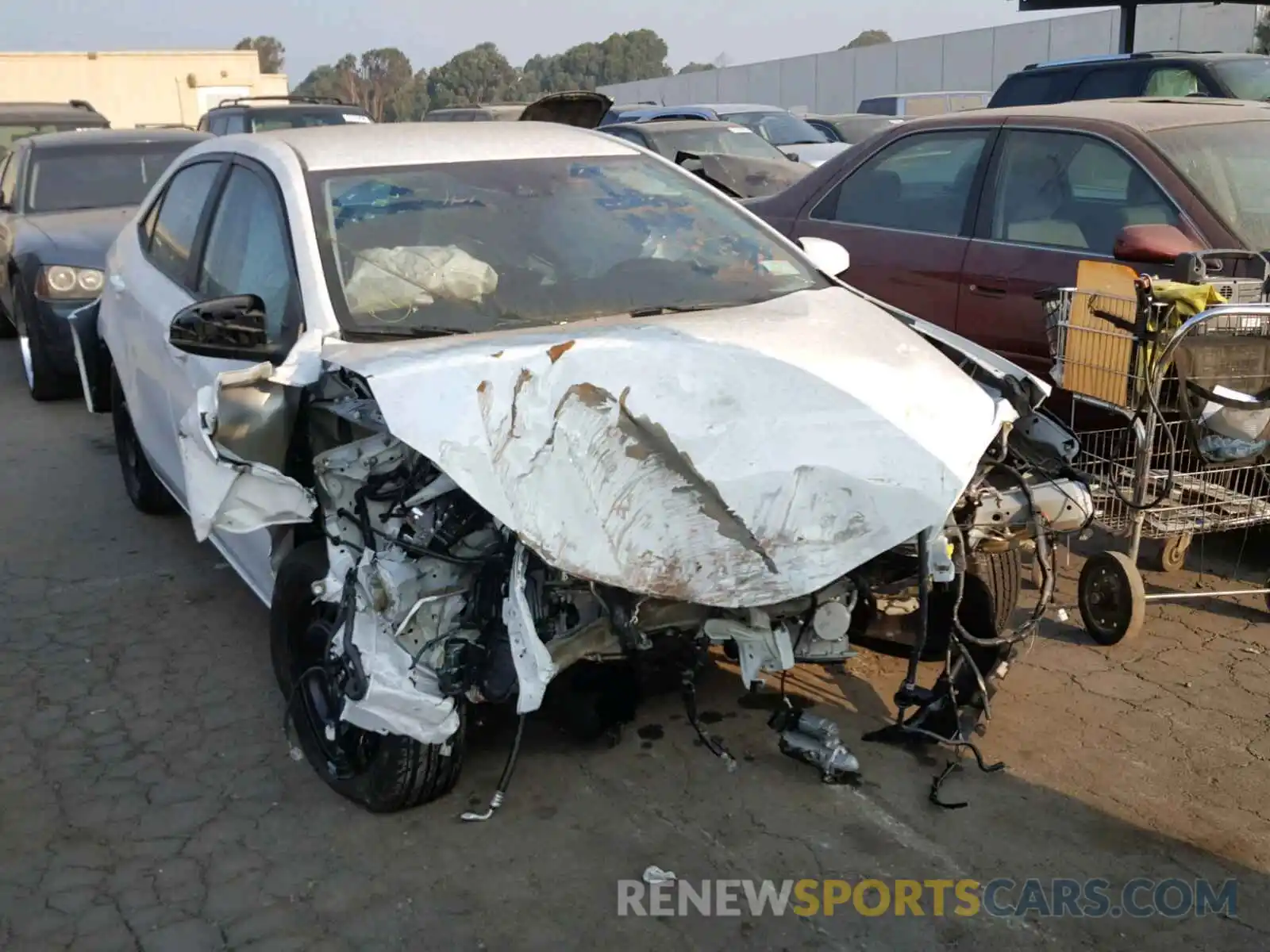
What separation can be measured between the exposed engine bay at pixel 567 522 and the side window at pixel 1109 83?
6.61 metres

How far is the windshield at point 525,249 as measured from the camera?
371cm

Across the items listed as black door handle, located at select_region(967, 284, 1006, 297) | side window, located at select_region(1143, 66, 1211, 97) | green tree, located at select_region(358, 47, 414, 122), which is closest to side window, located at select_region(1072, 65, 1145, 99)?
side window, located at select_region(1143, 66, 1211, 97)

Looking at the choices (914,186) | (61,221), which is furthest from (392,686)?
(61,221)

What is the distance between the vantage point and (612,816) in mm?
3414

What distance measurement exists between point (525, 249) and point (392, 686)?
154cm

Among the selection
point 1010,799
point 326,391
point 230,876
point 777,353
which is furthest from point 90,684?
point 1010,799

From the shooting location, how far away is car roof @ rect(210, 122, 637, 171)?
13.5 ft

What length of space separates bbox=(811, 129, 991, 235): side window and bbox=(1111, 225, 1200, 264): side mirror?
3.56 feet

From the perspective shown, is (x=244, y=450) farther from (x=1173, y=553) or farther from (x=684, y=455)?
(x=1173, y=553)

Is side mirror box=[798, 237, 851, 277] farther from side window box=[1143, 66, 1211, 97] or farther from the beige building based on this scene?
the beige building

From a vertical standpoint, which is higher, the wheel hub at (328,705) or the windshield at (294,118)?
the windshield at (294,118)

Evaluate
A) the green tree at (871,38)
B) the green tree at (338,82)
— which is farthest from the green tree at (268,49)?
the green tree at (871,38)

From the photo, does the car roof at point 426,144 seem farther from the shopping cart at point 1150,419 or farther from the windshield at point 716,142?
the windshield at point 716,142

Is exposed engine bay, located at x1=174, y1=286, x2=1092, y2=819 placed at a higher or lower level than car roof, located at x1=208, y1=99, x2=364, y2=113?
lower
